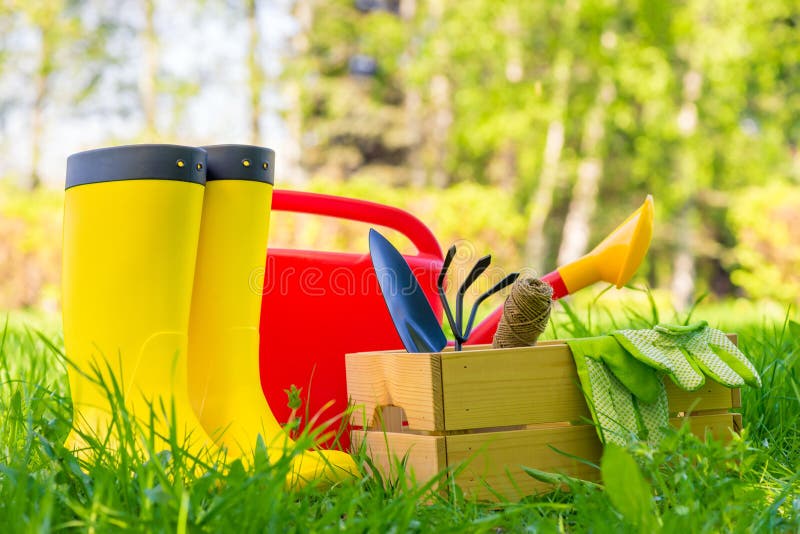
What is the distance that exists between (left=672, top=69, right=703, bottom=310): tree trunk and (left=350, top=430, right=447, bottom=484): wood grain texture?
21.2 ft

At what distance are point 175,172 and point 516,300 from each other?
510mm

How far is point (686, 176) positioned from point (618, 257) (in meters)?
6.58

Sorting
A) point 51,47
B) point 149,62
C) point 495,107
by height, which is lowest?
point 495,107

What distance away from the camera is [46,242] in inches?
202

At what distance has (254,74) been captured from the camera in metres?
8.00

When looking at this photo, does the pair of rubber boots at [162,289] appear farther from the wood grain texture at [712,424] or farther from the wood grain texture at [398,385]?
the wood grain texture at [712,424]

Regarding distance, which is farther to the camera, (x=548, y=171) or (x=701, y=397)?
(x=548, y=171)

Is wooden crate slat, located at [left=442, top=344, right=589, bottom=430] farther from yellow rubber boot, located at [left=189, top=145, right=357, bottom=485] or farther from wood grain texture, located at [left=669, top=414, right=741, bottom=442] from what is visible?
yellow rubber boot, located at [left=189, top=145, right=357, bottom=485]

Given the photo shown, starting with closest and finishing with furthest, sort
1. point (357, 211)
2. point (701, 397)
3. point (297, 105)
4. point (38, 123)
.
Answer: point (701, 397) → point (357, 211) → point (297, 105) → point (38, 123)

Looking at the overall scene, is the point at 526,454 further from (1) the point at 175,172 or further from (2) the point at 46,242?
(2) the point at 46,242

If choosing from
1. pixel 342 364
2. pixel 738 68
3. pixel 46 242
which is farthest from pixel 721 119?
pixel 342 364

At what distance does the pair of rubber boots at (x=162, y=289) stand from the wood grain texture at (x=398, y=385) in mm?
103

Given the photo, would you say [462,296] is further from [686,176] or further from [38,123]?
[38,123]

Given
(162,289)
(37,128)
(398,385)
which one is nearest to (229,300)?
(162,289)
